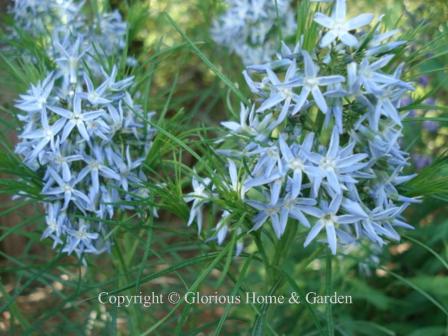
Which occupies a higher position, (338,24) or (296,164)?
(338,24)

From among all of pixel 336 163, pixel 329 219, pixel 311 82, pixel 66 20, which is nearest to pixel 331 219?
pixel 329 219

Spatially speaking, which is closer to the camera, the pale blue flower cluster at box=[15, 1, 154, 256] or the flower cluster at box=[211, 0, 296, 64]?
the pale blue flower cluster at box=[15, 1, 154, 256]

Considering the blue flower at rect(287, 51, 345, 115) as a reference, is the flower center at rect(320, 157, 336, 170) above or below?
below

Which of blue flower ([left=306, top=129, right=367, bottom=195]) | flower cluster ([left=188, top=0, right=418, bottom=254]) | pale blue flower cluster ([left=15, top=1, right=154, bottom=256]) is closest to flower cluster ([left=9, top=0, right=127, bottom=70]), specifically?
pale blue flower cluster ([left=15, top=1, right=154, bottom=256])

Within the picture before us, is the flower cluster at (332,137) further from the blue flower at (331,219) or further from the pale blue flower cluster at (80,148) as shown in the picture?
the pale blue flower cluster at (80,148)

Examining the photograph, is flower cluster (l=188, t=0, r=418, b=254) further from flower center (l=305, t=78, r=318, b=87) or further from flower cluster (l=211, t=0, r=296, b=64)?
flower cluster (l=211, t=0, r=296, b=64)

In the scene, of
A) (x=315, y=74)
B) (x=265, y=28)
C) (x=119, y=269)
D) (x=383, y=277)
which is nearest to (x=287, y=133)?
(x=315, y=74)

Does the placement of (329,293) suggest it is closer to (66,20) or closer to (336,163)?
(336,163)

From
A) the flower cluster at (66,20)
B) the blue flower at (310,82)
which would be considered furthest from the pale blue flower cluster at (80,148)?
the flower cluster at (66,20)
